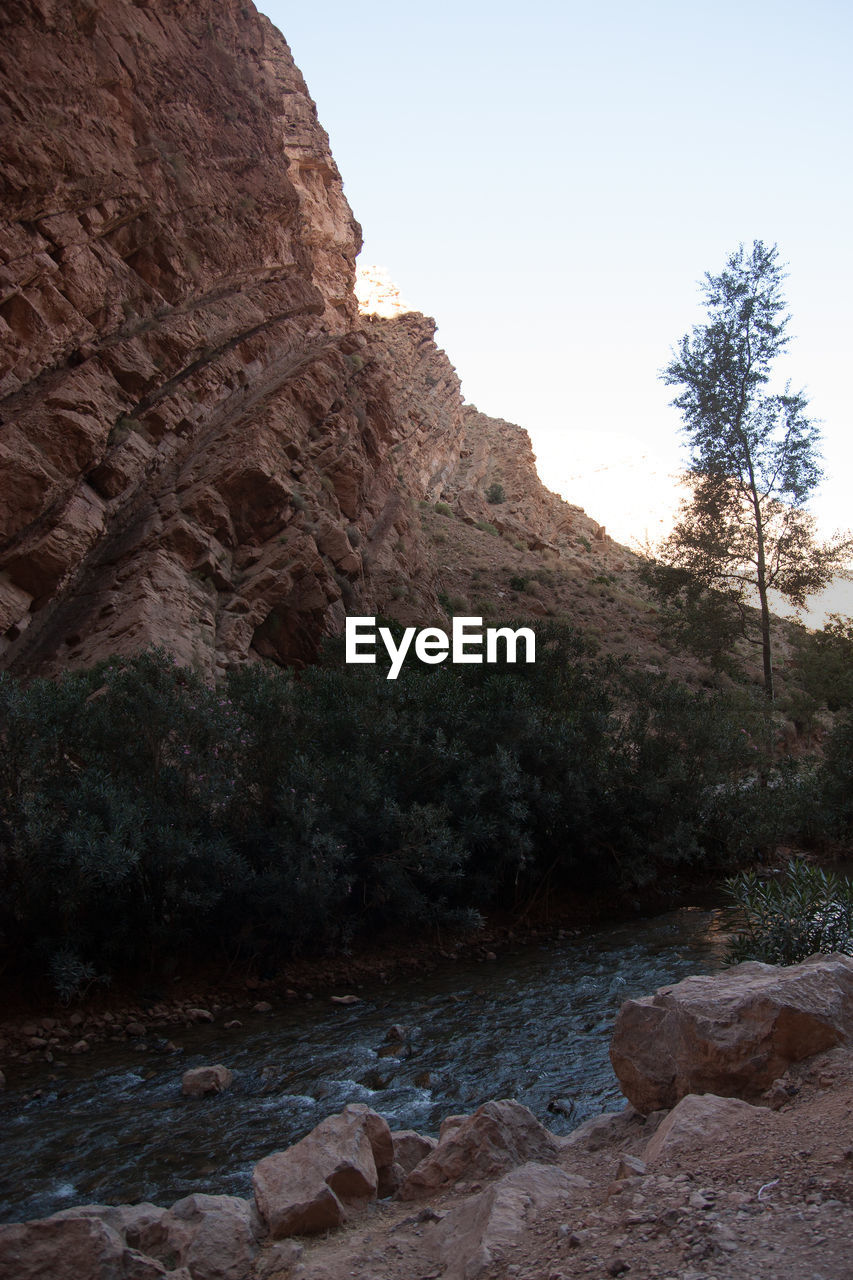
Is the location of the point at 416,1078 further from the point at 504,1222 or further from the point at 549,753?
the point at 549,753

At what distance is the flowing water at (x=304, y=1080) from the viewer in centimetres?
686

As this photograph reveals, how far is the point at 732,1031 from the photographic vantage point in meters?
5.67

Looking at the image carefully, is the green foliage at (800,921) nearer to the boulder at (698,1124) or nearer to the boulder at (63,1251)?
the boulder at (698,1124)

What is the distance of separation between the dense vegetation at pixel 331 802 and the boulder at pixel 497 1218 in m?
7.04

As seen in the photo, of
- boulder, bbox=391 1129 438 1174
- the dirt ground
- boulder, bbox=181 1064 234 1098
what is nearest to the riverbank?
boulder, bbox=181 1064 234 1098

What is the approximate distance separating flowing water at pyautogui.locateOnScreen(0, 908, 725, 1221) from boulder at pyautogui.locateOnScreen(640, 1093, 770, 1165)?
286 centimetres

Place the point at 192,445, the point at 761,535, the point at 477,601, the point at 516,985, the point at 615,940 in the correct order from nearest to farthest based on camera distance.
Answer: the point at 516,985 < the point at 615,940 < the point at 192,445 < the point at 761,535 < the point at 477,601

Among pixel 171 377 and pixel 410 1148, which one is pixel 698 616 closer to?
pixel 171 377

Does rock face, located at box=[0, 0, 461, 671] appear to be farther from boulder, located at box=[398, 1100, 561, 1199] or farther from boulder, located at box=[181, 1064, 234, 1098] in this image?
boulder, located at box=[398, 1100, 561, 1199]

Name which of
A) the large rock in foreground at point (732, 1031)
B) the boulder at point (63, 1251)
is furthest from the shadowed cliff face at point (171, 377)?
the boulder at point (63, 1251)

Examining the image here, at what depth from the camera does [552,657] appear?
1881 cm

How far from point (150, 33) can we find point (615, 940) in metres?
29.3

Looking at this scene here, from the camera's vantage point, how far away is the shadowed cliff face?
61.7 ft

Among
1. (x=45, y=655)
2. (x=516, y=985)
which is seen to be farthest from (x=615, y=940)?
(x=45, y=655)
